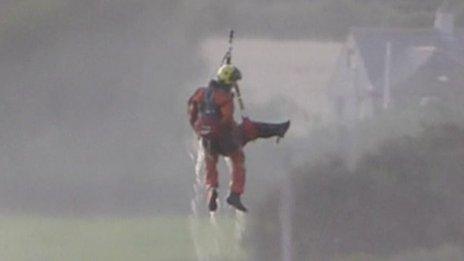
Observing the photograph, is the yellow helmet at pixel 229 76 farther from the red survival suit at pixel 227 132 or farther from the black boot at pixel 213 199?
the black boot at pixel 213 199

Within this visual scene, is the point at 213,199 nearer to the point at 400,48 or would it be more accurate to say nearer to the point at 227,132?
the point at 227,132

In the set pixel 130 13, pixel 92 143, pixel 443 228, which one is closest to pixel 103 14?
pixel 130 13

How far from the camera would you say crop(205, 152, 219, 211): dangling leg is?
152 cm

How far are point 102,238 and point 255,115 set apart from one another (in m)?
0.24

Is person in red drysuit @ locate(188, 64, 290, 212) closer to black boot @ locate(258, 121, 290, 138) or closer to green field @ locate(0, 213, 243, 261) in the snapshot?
black boot @ locate(258, 121, 290, 138)

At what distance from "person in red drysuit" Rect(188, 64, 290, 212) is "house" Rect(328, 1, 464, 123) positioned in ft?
1.08

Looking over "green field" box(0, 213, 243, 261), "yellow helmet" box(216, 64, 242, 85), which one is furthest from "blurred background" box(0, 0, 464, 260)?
"yellow helmet" box(216, 64, 242, 85)

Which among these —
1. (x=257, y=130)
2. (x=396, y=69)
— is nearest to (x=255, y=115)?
(x=396, y=69)

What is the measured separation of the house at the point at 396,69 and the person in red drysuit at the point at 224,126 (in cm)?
33

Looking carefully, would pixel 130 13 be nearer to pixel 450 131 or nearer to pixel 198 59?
pixel 198 59

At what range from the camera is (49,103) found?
1843mm

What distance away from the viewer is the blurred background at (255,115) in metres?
1.82

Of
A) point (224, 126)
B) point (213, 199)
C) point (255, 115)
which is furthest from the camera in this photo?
point (255, 115)

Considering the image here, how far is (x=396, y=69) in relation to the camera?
1.82 m
